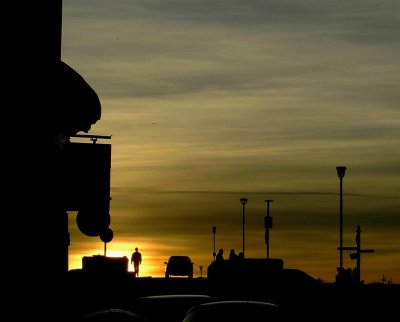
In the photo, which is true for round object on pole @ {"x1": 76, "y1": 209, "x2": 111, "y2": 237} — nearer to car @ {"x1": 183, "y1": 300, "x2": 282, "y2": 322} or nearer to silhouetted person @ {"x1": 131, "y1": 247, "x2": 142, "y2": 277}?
car @ {"x1": 183, "y1": 300, "x2": 282, "y2": 322}

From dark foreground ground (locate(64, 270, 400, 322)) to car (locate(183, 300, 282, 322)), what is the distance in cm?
1678

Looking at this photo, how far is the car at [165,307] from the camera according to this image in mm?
25431

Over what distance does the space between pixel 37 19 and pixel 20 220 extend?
146 inches

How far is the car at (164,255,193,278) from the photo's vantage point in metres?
78.1

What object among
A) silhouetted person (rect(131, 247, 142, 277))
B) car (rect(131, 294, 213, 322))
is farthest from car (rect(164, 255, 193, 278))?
car (rect(131, 294, 213, 322))

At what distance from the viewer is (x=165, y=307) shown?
84.5 ft

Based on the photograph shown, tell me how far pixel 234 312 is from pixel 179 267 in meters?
57.8

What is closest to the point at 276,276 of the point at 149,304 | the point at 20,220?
the point at 149,304

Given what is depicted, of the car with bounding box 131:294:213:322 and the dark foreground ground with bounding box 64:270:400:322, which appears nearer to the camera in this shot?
the car with bounding box 131:294:213:322

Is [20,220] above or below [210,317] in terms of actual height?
above

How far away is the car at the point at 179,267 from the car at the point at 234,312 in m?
56.9

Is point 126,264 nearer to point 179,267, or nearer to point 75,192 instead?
point 179,267

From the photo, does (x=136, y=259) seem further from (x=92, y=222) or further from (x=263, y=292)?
(x=92, y=222)

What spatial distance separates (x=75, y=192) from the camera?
22.0m
